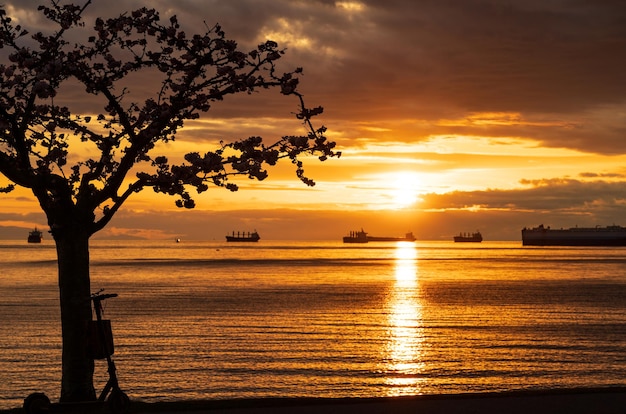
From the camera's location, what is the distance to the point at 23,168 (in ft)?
51.2

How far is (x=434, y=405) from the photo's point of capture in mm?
13719

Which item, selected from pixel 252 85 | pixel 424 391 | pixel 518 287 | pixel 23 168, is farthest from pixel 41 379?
pixel 518 287

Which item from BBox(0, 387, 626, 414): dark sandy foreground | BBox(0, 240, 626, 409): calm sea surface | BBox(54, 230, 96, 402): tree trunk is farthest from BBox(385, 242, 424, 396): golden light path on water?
BBox(54, 230, 96, 402): tree trunk

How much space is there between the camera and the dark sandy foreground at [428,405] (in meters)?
13.3

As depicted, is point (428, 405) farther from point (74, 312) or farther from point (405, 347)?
point (405, 347)

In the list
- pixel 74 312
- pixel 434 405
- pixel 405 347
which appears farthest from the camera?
pixel 405 347

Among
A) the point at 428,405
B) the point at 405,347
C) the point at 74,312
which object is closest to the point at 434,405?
the point at 428,405

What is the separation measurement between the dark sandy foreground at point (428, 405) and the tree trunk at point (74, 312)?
4.65 ft

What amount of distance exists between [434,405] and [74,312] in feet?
24.3

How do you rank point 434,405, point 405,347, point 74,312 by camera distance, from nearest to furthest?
point 434,405 < point 74,312 < point 405,347

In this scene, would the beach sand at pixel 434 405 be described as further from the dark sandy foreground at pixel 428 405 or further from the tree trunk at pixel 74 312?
the tree trunk at pixel 74 312

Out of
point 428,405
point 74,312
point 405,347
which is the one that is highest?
point 74,312

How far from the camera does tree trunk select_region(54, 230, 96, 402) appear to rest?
52.1ft

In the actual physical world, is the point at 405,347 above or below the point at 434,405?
below
